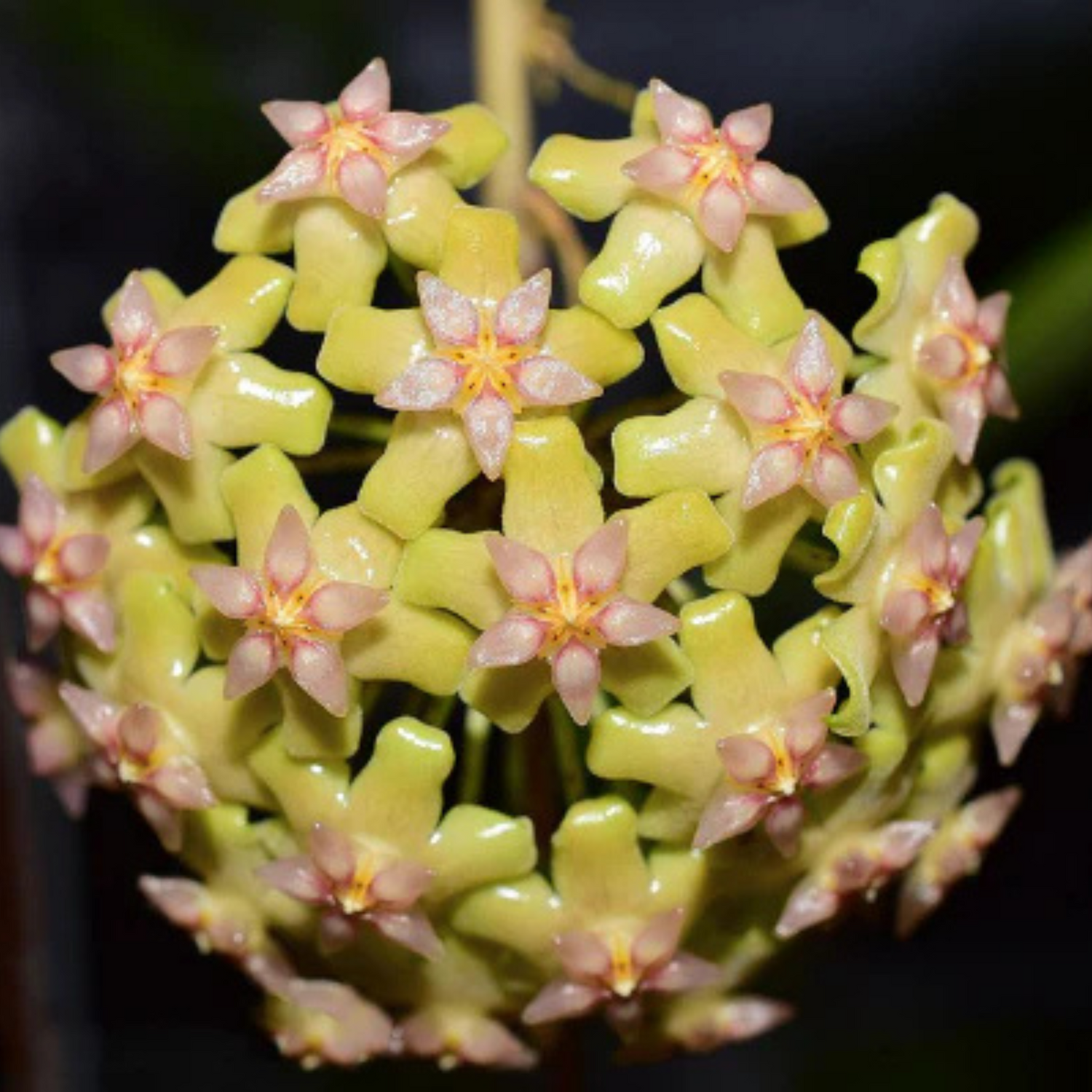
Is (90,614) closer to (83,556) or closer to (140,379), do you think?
(83,556)

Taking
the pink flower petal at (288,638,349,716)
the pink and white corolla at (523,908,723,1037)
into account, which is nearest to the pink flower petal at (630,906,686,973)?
the pink and white corolla at (523,908,723,1037)

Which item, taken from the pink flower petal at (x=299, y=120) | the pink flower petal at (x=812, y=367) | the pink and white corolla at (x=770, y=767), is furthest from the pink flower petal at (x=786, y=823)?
the pink flower petal at (x=299, y=120)

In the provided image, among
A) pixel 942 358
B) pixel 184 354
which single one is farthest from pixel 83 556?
pixel 942 358

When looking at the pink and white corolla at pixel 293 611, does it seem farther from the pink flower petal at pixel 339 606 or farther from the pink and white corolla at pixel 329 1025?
the pink and white corolla at pixel 329 1025

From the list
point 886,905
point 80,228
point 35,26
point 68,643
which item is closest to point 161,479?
point 68,643

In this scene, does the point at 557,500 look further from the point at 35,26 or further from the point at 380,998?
the point at 35,26

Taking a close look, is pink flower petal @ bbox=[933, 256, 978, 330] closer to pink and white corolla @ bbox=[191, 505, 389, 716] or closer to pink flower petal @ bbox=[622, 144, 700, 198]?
pink flower petal @ bbox=[622, 144, 700, 198]
